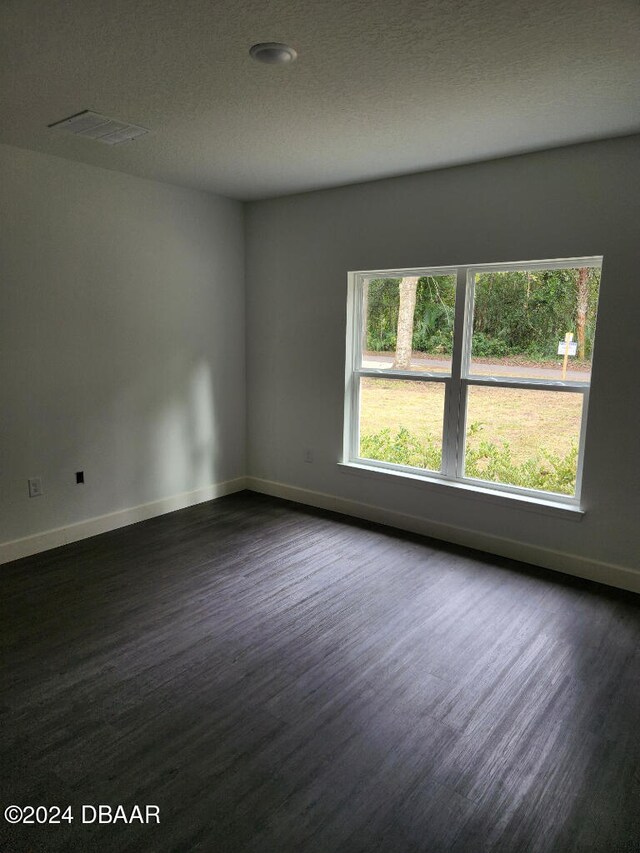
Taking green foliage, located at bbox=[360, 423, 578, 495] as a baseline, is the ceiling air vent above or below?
above

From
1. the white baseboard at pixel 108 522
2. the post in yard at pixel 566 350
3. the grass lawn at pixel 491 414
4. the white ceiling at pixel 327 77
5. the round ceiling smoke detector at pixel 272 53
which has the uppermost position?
the white ceiling at pixel 327 77

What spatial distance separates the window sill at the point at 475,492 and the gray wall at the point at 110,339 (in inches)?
54.5

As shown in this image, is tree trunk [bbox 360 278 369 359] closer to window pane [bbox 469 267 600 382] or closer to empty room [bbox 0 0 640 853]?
empty room [bbox 0 0 640 853]

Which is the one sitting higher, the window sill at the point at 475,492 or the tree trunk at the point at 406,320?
the tree trunk at the point at 406,320

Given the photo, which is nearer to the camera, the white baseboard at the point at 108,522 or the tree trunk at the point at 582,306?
the tree trunk at the point at 582,306

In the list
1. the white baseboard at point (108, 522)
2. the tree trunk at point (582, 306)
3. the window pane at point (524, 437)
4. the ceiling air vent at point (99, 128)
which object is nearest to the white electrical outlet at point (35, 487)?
the white baseboard at point (108, 522)

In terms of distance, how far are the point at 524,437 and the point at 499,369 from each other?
0.49 m

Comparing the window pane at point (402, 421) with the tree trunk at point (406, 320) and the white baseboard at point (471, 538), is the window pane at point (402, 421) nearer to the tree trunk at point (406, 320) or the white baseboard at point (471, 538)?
the tree trunk at point (406, 320)

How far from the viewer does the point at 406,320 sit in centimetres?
420

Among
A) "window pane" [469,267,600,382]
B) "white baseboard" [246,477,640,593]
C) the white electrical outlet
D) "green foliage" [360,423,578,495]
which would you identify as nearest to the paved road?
"window pane" [469,267,600,382]

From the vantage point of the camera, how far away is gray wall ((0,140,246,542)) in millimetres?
3537

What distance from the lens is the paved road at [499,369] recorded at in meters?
3.50

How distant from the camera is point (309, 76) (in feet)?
7.66

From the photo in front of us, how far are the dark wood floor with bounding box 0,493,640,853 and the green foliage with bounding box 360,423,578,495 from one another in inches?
22.9
